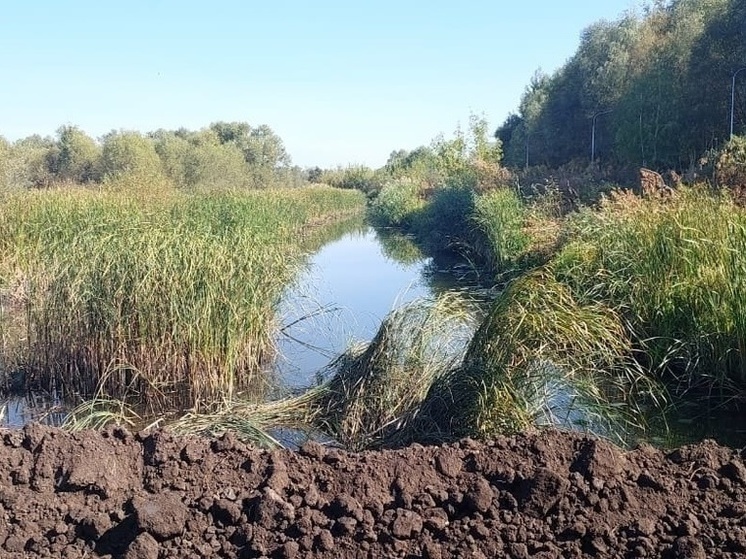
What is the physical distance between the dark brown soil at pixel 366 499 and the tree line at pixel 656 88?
11823mm

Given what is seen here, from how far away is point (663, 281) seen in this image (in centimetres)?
802

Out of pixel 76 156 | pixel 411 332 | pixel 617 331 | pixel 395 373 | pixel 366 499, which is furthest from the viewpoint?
pixel 76 156

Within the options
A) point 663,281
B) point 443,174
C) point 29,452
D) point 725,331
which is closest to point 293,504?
point 29,452

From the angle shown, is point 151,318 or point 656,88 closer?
point 151,318

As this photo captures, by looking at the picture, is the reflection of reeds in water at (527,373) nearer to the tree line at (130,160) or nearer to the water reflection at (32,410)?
the water reflection at (32,410)

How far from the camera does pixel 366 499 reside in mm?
3918

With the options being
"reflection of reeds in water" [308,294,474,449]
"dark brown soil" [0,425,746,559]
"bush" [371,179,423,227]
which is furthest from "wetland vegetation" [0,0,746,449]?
"bush" [371,179,423,227]

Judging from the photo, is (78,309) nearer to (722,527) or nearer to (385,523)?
(385,523)

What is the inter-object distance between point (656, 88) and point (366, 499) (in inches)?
788

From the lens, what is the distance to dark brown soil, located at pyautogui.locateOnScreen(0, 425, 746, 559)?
3.54m

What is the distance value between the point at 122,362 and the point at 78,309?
0.70 meters

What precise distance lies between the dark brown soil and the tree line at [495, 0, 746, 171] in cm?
1182

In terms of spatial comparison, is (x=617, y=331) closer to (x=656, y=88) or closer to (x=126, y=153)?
(x=656, y=88)

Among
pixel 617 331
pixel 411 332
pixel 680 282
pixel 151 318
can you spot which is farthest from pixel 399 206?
pixel 411 332
